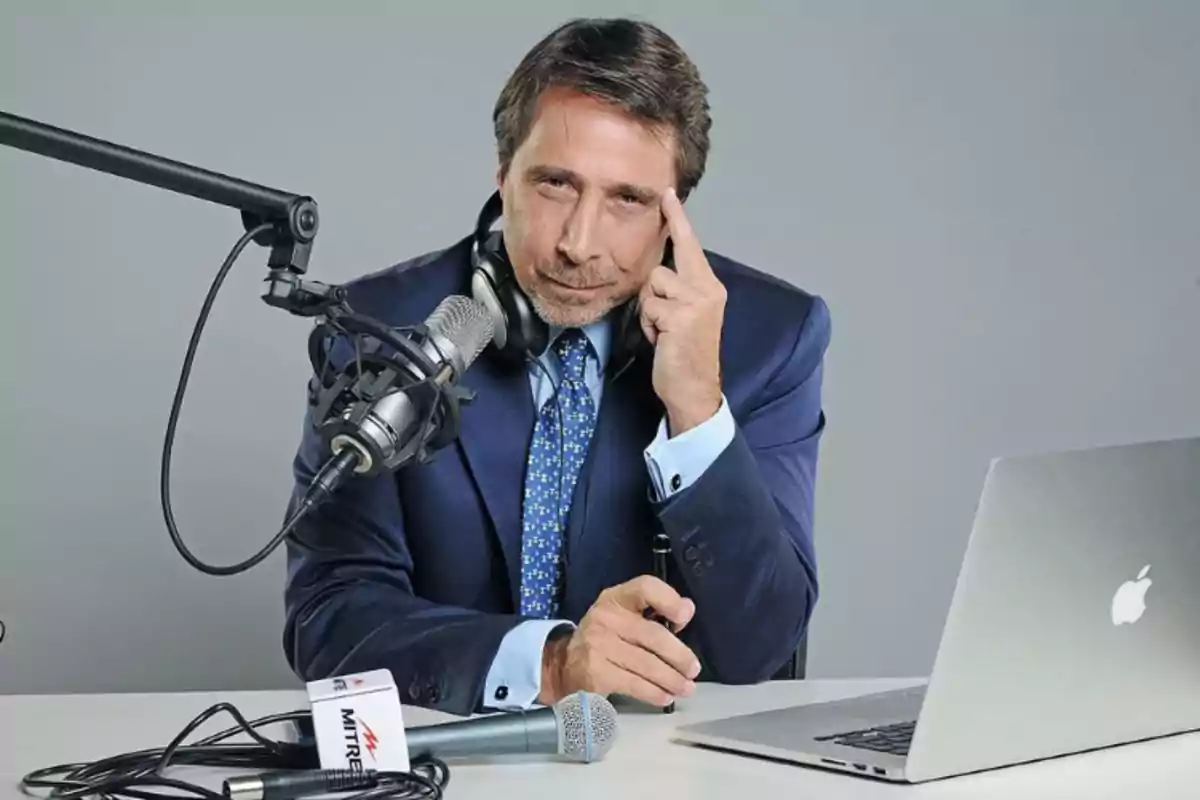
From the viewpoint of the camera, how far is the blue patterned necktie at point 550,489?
173cm

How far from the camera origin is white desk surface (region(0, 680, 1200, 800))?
1044mm

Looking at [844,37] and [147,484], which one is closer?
[147,484]

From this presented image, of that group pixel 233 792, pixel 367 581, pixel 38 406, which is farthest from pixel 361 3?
pixel 233 792

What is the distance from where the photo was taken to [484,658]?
140 centimetres

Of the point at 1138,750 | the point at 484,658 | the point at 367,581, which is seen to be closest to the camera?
the point at 1138,750

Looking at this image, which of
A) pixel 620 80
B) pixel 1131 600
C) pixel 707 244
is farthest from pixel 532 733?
pixel 707 244

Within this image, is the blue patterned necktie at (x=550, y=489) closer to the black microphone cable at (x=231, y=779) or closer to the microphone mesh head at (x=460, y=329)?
the microphone mesh head at (x=460, y=329)

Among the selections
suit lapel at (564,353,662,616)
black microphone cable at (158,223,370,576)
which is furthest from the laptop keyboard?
suit lapel at (564,353,662,616)

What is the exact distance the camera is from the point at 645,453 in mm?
1591

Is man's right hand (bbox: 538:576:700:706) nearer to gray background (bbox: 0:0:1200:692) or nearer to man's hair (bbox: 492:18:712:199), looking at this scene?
man's hair (bbox: 492:18:712:199)

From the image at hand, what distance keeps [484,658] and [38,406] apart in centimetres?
134

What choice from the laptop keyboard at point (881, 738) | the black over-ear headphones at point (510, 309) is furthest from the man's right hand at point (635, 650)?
the black over-ear headphones at point (510, 309)

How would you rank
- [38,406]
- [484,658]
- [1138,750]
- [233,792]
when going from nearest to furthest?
[233,792] → [1138,750] → [484,658] → [38,406]

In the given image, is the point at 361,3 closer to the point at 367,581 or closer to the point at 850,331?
the point at 850,331
